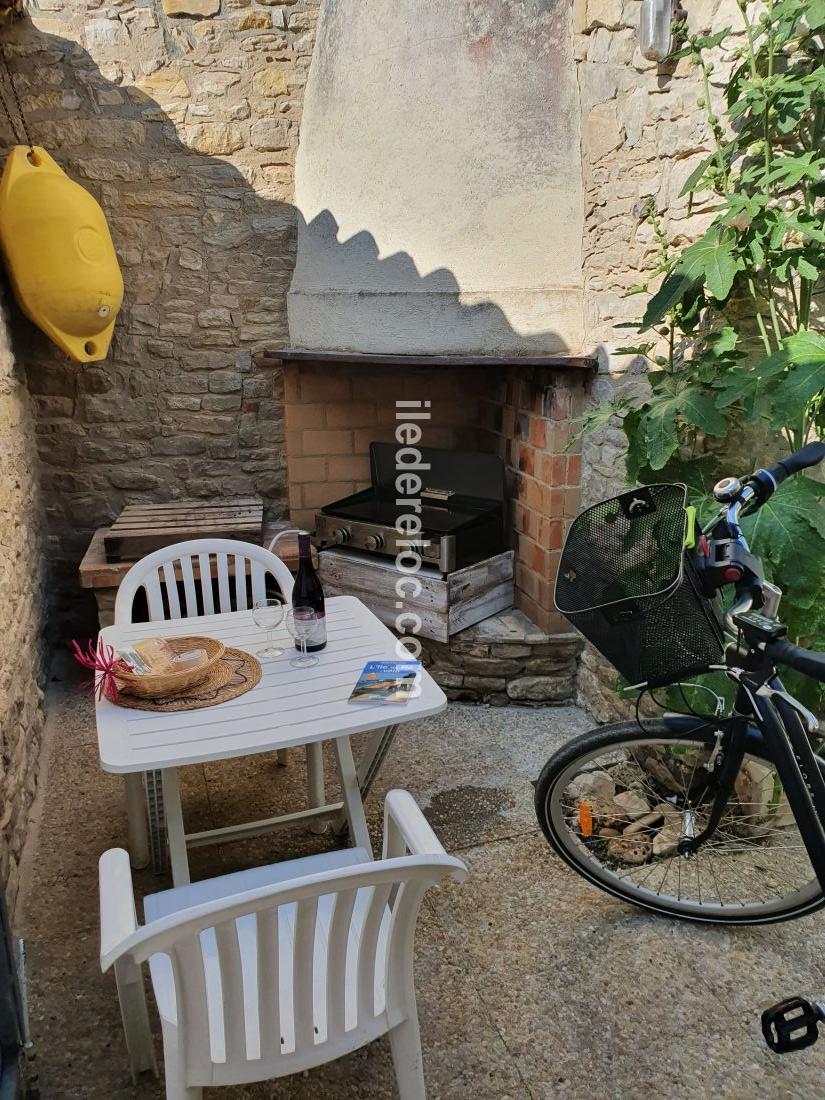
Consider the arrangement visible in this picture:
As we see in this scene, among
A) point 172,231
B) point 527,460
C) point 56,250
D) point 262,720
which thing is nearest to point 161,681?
point 262,720

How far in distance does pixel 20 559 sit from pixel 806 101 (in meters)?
3.18

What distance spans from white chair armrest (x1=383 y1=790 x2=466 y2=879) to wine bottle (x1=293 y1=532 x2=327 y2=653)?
642 millimetres

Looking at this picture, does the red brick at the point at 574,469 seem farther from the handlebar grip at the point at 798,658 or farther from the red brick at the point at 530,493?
the handlebar grip at the point at 798,658

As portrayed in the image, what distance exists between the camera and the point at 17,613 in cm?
295

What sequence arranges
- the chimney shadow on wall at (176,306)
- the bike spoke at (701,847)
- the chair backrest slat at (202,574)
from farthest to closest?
the chimney shadow on wall at (176,306) < the chair backrest slat at (202,574) < the bike spoke at (701,847)

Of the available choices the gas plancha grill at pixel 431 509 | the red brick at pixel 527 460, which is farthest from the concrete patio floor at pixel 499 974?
the red brick at pixel 527 460

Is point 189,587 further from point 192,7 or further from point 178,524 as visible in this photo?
point 192,7

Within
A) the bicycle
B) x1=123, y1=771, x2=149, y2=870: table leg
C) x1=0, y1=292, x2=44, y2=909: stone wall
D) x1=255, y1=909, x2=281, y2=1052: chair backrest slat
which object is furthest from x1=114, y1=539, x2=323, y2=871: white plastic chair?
x1=255, y1=909, x2=281, y2=1052: chair backrest slat

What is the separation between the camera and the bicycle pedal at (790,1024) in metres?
1.72

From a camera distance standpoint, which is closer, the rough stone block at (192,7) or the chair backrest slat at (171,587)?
the chair backrest slat at (171,587)

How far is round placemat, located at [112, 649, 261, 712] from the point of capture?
186 cm

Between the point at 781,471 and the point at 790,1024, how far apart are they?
4.19 feet

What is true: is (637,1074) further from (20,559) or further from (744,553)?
(20,559)

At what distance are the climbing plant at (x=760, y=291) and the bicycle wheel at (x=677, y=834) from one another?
0.56m
